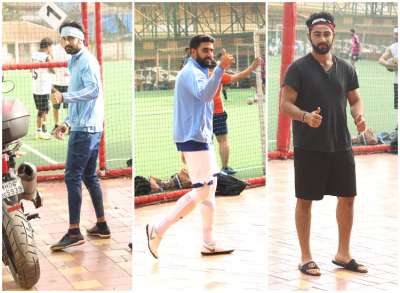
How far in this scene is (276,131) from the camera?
9250mm

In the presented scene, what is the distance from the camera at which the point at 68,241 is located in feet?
17.5

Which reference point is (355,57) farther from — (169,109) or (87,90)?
(87,90)

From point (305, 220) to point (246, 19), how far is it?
5.48 ft

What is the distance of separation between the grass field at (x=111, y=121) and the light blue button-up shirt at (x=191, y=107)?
9.48 feet

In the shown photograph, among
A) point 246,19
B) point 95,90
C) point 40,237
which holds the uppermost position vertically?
point 246,19

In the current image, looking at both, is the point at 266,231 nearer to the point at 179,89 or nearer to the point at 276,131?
the point at 179,89

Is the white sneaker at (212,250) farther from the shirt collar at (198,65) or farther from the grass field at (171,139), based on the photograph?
the grass field at (171,139)

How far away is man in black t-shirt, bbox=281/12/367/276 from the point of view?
14.8 feet

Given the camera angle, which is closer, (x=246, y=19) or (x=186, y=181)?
(x=246, y=19)

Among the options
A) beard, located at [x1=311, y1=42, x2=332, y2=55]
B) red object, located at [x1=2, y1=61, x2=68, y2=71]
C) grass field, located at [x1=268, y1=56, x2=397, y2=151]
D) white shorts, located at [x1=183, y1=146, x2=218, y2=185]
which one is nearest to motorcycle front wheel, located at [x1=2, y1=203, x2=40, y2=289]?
white shorts, located at [x1=183, y1=146, x2=218, y2=185]

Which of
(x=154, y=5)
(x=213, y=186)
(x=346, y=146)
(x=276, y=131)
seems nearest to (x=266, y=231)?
(x=213, y=186)

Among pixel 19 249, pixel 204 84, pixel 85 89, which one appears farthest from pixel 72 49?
pixel 19 249

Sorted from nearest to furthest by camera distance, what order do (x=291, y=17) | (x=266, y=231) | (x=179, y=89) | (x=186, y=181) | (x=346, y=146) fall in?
(x=346, y=146) < (x=179, y=89) < (x=266, y=231) < (x=186, y=181) < (x=291, y=17)

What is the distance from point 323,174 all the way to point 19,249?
68.0 inches
